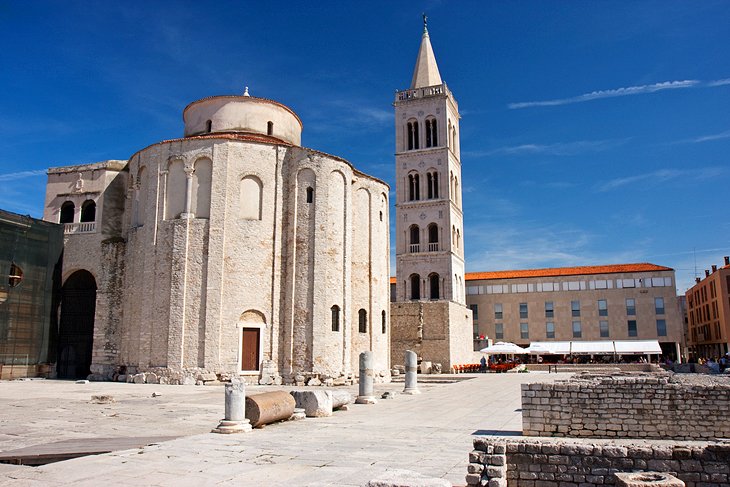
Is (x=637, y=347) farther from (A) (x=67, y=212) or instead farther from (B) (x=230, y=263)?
(A) (x=67, y=212)

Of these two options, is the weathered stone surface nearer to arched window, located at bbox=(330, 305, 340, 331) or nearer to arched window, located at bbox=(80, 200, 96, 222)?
arched window, located at bbox=(330, 305, 340, 331)

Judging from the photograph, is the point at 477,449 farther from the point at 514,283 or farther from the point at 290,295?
the point at 514,283

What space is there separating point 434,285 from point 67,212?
2686cm

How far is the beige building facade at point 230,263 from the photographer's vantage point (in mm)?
24047

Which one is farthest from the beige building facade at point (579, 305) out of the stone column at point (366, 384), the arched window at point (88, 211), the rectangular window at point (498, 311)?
the stone column at point (366, 384)

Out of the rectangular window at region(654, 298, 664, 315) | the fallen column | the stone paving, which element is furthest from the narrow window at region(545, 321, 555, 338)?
the fallen column

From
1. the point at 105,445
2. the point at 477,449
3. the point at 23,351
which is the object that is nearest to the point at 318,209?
the point at 23,351

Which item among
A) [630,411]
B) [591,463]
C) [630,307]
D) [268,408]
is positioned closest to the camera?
[591,463]

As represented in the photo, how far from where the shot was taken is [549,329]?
189 ft

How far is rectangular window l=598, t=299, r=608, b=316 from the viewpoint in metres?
56.0

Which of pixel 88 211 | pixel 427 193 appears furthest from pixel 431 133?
pixel 88 211

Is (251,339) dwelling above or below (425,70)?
below

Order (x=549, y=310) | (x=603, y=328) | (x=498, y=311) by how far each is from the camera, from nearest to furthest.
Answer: (x=603, y=328) < (x=549, y=310) < (x=498, y=311)

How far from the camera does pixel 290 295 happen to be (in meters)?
25.2
